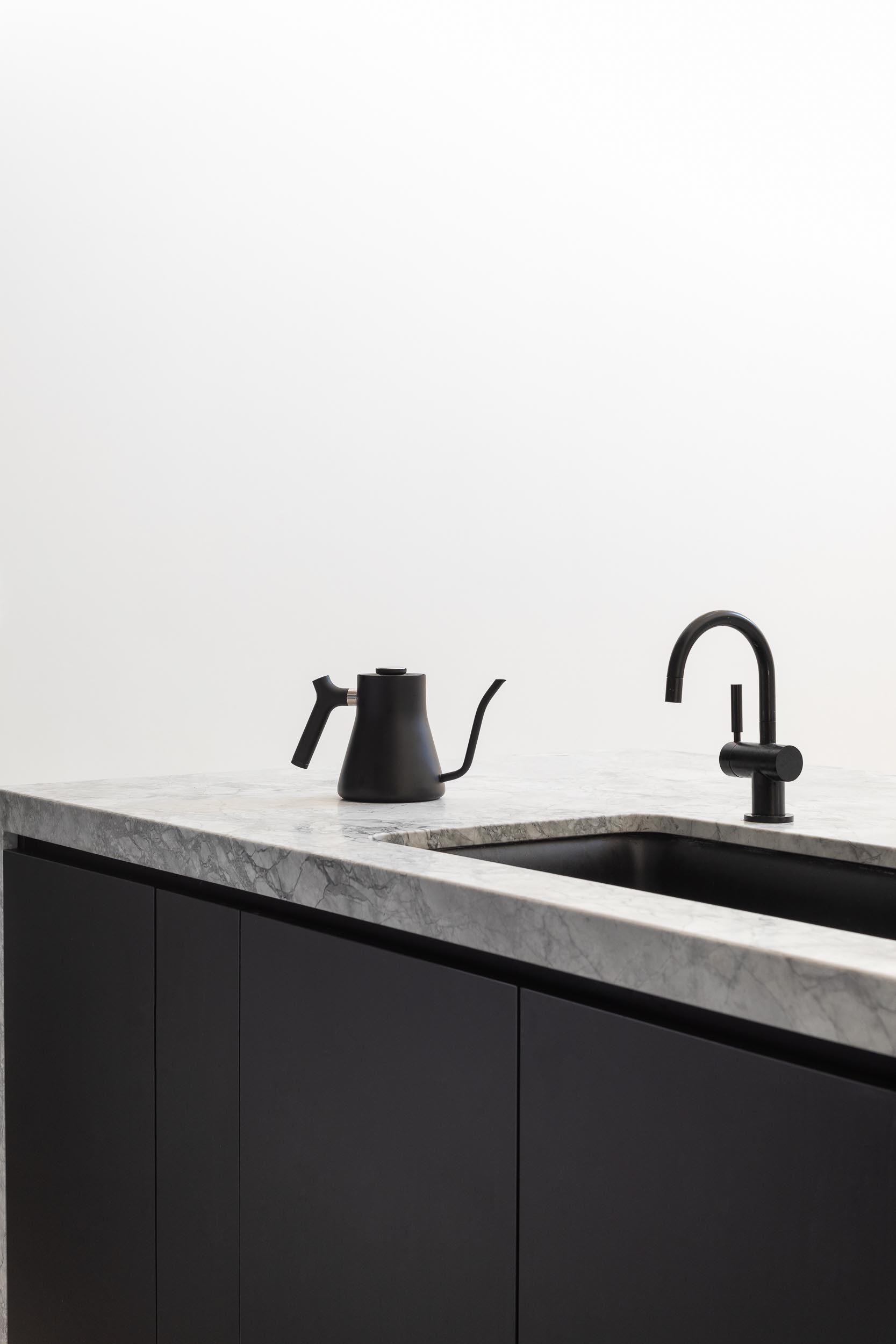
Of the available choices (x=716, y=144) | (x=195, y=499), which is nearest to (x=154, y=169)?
(x=195, y=499)

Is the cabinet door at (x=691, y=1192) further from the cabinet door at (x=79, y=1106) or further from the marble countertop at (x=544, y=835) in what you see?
the cabinet door at (x=79, y=1106)

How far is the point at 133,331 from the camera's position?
3225 mm

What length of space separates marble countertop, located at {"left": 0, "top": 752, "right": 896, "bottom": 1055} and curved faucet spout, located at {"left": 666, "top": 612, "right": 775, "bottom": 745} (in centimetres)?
12

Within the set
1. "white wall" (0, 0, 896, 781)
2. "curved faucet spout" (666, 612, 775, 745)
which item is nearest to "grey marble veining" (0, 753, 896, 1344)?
"curved faucet spout" (666, 612, 775, 745)

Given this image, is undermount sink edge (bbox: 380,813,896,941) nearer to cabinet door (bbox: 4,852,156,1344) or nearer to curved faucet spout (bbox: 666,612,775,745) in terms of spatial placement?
curved faucet spout (bbox: 666,612,775,745)

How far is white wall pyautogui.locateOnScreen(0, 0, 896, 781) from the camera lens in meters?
3.15

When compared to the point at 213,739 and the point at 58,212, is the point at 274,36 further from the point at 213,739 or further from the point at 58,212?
the point at 213,739

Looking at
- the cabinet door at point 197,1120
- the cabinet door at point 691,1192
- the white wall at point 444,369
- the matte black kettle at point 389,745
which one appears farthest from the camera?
the white wall at point 444,369

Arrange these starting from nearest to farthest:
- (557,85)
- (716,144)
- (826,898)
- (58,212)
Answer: (826,898) → (58,212) → (557,85) → (716,144)

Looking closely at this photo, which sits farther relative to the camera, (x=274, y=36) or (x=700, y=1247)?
(x=274, y=36)

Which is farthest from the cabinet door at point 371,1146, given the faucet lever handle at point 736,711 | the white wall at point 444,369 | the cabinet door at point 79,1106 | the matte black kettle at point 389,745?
the white wall at point 444,369

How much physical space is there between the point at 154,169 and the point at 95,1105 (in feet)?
8.24

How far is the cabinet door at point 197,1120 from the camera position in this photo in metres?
1.28

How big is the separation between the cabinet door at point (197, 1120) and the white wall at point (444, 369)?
5.88ft
